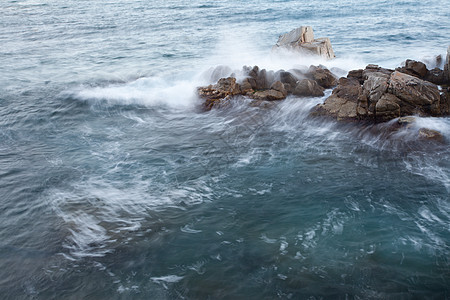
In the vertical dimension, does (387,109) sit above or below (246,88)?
below

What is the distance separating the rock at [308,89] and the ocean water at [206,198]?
546mm

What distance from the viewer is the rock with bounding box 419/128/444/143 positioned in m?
12.6

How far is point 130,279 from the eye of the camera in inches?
307

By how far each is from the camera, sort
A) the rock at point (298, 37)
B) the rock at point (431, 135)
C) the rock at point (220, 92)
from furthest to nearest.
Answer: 1. the rock at point (298, 37)
2. the rock at point (220, 92)
3. the rock at point (431, 135)

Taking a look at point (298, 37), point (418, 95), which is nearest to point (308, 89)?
point (418, 95)

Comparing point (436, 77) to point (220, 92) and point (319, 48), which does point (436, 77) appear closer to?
point (319, 48)

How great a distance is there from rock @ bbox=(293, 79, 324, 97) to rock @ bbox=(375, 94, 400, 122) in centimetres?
344

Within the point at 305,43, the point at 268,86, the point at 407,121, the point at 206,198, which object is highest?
the point at 305,43

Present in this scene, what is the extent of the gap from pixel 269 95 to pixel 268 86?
153 centimetres

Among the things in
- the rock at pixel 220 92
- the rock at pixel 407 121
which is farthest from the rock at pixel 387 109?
the rock at pixel 220 92

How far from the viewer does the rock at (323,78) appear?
17864mm

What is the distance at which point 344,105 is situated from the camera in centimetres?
1512

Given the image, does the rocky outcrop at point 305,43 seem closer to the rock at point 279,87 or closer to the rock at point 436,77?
the rock at point 279,87

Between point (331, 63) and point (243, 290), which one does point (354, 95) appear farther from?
point (243, 290)
